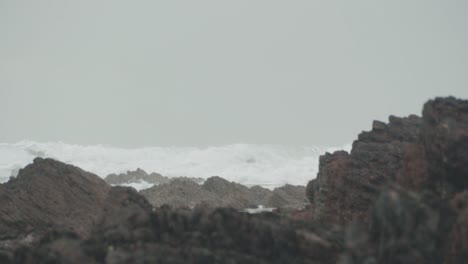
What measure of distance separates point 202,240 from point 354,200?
10.6 m

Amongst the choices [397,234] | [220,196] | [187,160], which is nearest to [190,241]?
[397,234]

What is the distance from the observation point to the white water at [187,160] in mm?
99812

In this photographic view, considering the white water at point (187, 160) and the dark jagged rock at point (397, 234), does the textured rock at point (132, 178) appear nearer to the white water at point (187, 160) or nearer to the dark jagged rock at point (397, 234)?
the white water at point (187, 160)

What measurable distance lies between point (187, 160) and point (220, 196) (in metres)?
73.4

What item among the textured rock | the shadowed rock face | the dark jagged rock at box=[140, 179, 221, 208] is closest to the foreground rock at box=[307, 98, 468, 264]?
the shadowed rock face

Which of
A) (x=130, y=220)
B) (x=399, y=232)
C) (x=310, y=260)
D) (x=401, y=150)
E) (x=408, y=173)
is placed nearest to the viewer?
(x=399, y=232)

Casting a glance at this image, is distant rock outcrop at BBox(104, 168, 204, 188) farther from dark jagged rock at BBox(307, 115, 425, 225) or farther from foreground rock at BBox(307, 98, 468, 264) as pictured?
foreground rock at BBox(307, 98, 468, 264)

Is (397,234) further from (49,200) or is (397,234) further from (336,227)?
(49,200)

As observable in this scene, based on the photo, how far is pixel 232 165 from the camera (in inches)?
4491

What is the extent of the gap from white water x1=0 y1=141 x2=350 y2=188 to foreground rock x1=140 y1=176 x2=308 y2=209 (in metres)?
38.5

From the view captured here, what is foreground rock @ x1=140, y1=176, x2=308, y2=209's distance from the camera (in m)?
43.3

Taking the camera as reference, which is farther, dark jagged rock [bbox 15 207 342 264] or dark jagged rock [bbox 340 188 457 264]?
dark jagged rock [bbox 15 207 342 264]

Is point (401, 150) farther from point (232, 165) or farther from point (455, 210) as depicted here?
point (232, 165)

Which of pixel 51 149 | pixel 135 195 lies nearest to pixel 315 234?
pixel 135 195
